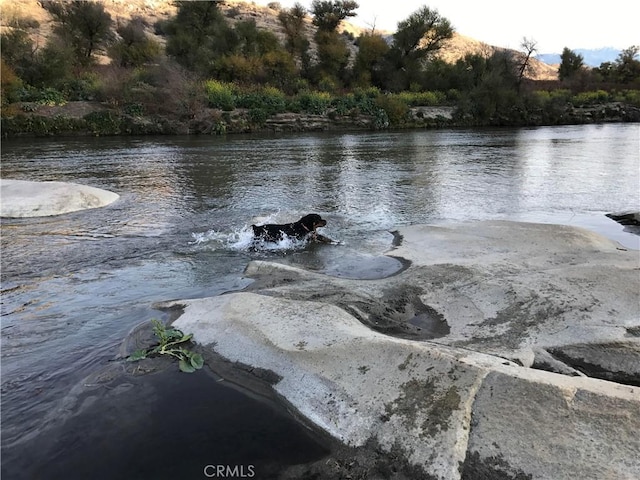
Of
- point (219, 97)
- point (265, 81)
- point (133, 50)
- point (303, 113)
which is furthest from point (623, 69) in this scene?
point (133, 50)

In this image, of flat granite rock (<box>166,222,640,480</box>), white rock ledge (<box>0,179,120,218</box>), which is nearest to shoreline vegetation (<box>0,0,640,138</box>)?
white rock ledge (<box>0,179,120,218</box>)

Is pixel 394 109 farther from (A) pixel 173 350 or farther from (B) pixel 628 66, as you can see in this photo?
(B) pixel 628 66

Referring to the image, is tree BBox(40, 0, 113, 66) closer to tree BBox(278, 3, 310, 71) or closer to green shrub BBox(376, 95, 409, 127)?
tree BBox(278, 3, 310, 71)

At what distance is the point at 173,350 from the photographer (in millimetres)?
4801

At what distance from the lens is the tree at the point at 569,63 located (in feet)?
224

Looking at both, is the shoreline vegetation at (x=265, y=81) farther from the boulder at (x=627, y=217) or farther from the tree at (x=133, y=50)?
the boulder at (x=627, y=217)

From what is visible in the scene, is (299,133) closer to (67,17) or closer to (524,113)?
(524,113)

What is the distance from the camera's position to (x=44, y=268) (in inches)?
300

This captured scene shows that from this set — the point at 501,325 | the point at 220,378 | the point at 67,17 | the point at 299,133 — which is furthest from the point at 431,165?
the point at 67,17

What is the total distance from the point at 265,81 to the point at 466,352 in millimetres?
49798

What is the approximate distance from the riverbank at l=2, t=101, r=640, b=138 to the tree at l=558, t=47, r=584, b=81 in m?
22.3

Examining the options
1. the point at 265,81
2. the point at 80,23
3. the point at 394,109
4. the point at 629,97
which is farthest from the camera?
the point at 629,97

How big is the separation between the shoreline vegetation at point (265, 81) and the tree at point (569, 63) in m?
0.16

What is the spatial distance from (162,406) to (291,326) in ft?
4.73
